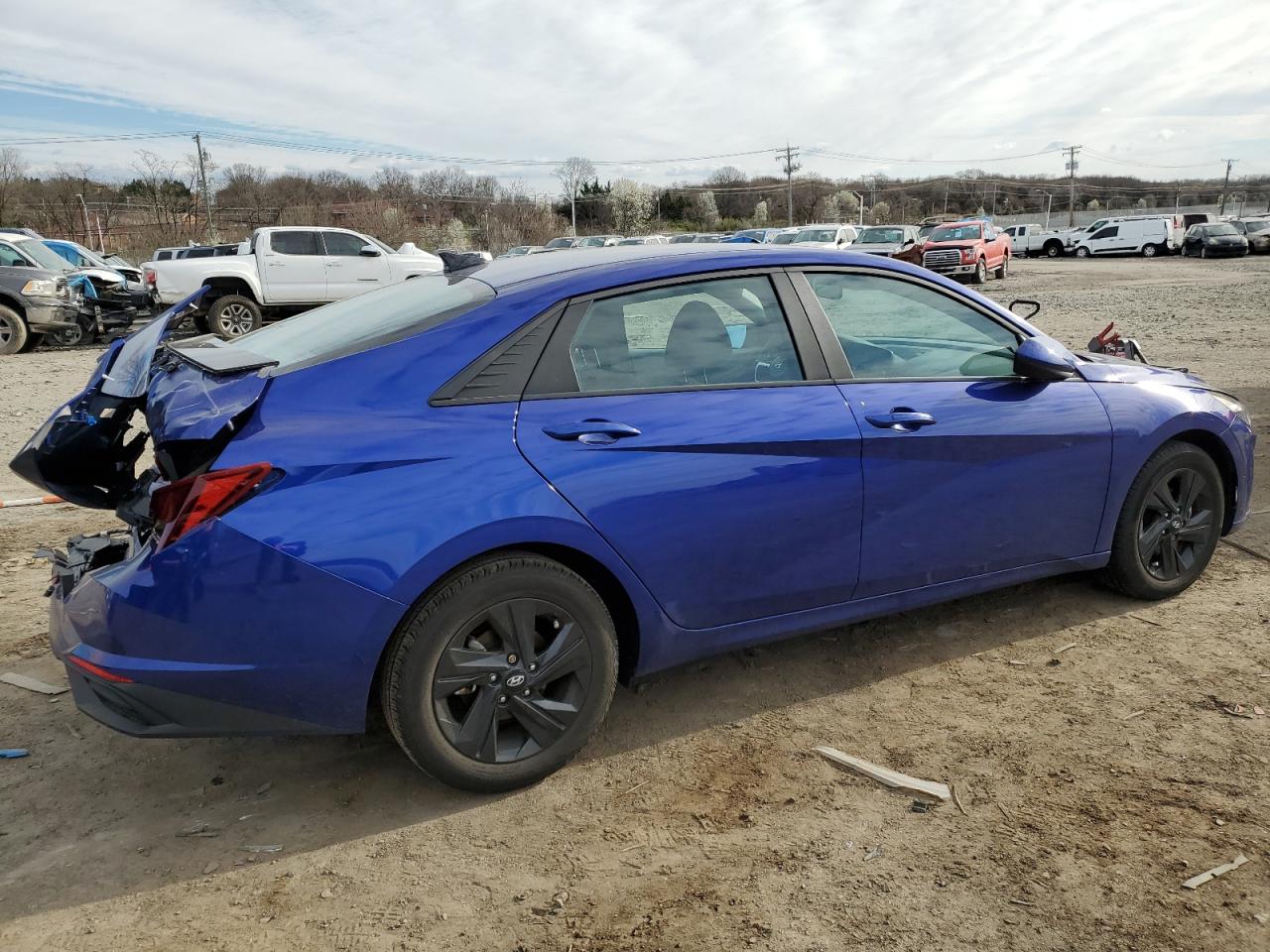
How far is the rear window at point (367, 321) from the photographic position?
9.53 ft

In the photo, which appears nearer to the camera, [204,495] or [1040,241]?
[204,495]

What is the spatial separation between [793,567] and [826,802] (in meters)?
0.76

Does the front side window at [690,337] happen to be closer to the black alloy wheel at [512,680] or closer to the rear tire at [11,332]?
the black alloy wheel at [512,680]

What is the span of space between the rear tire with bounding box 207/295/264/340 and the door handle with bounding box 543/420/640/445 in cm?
1502

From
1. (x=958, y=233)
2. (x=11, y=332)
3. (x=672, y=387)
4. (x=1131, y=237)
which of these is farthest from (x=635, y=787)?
(x=1131, y=237)

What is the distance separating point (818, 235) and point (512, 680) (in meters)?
31.6

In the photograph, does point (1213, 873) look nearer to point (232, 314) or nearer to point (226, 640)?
point (226, 640)

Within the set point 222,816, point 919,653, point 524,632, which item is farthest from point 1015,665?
point 222,816

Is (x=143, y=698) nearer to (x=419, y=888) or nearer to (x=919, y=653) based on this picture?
(x=419, y=888)

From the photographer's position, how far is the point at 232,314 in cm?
1647

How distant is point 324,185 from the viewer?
6569 cm

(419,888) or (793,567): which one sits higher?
(793,567)

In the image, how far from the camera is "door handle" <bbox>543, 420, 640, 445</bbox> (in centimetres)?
279

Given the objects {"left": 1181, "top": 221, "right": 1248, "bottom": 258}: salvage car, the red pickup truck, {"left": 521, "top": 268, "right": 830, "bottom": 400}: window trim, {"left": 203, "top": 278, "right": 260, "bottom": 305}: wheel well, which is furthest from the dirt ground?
{"left": 1181, "top": 221, "right": 1248, "bottom": 258}: salvage car
